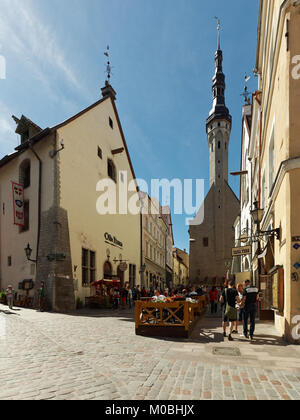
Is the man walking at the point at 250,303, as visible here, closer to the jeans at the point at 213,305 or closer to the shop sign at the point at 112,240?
the jeans at the point at 213,305

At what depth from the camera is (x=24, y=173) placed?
66.8 ft

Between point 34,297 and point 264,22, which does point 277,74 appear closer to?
point 264,22

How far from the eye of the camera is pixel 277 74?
381 inches

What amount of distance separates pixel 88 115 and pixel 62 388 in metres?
20.3

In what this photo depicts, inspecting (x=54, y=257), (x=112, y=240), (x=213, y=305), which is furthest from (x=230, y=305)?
(x=112, y=240)

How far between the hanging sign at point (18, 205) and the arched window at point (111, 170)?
8.06 metres

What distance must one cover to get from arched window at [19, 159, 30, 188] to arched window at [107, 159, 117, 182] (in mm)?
6794

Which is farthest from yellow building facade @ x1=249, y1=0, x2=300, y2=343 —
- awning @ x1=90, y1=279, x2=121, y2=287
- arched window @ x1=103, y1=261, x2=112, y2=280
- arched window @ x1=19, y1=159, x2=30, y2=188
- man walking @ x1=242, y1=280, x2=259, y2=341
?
arched window @ x1=19, y1=159, x2=30, y2=188

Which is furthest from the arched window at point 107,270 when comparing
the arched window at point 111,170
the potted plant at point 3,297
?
the arched window at point 111,170

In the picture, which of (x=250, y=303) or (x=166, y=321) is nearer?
(x=250, y=303)

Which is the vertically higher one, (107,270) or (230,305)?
(230,305)

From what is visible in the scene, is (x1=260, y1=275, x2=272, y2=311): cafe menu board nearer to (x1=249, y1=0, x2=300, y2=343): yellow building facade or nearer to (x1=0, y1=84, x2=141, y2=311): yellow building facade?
(x1=249, y1=0, x2=300, y2=343): yellow building facade

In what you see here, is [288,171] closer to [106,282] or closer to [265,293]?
[265,293]

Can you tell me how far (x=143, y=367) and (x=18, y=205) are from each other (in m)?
15.7
